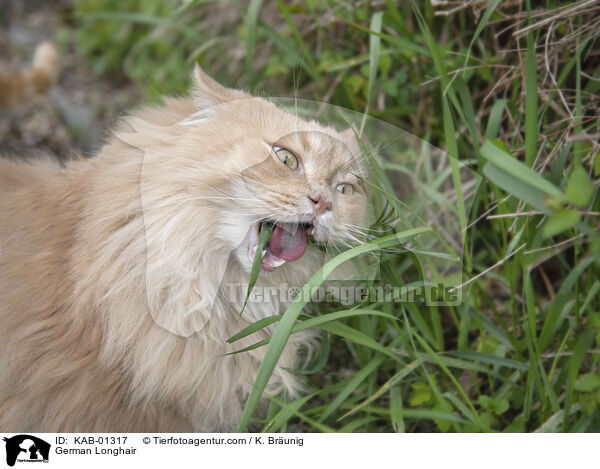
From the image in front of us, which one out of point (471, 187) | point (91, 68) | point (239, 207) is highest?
point (91, 68)

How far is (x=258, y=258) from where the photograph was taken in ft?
4.59

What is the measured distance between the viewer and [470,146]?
7.34ft

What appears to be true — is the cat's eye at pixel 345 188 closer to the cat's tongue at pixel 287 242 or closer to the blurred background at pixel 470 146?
the cat's tongue at pixel 287 242

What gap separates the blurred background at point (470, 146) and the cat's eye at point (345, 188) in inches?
15.5

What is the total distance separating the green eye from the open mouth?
170mm

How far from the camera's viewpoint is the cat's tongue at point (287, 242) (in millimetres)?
1462

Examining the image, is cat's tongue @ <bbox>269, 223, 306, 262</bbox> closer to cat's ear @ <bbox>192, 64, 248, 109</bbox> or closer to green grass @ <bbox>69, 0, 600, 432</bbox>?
green grass @ <bbox>69, 0, 600, 432</bbox>

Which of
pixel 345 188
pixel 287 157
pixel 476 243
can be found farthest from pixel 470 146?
pixel 287 157

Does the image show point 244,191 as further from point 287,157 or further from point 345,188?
point 345,188
